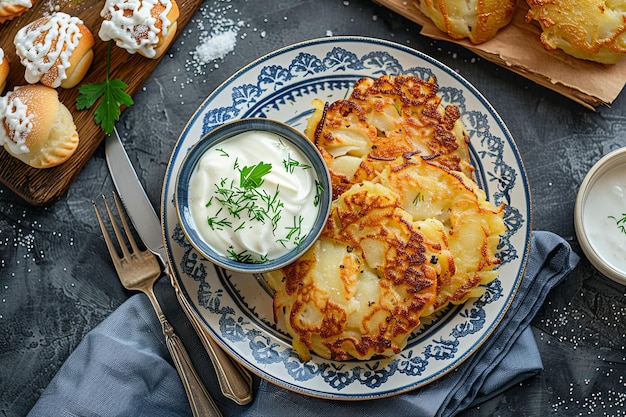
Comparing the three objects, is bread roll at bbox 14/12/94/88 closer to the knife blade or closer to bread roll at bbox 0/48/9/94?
bread roll at bbox 0/48/9/94

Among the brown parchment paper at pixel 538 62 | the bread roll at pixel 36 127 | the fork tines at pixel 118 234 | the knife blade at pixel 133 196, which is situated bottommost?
the fork tines at pixel 118 234

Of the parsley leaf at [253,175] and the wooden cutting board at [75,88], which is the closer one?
A: the parsley leaf at [253,175]

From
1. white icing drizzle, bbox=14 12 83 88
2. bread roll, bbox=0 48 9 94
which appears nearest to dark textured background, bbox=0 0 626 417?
white icing drizzle, bbox=14 12 83 88

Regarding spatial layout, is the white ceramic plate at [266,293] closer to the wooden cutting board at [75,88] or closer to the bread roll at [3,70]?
the wooden cutting board at [75,88]

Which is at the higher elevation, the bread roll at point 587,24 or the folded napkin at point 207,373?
the bread roll at point 587,24

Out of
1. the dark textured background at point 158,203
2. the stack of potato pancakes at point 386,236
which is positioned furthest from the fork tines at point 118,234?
the stack of potato pancakes at point 386,236

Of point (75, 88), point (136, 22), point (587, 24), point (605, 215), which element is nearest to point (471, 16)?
point (587, 24)

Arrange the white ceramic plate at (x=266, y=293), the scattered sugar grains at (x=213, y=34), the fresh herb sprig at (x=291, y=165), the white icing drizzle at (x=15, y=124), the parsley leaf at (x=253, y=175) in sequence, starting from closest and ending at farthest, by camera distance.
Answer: the parsley leaf at (x=253, y=175) → the fresh herb sprig at (x=291, y=165) → the white ceramic plate at (x=266, y=293) → the white icing drizzle at (x=15, y=124) → the scattered sugar grains at (x=213, y=34)

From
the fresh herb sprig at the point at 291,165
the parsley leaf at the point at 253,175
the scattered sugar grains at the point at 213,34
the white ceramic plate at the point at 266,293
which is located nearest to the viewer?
the parsley leaf at the point at 253,175
